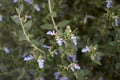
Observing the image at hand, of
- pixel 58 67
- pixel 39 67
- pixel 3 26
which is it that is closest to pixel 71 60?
pixel 58 67

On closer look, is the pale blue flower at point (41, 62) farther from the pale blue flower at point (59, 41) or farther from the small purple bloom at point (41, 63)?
the pale blue flower at point (59, 41)

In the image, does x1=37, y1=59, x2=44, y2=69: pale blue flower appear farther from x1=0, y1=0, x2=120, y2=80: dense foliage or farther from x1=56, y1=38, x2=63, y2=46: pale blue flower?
x1=56, y1=38, x2=63, y2=46: pale blue flower

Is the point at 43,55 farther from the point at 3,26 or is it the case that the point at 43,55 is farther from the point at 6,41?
the point at 6,41

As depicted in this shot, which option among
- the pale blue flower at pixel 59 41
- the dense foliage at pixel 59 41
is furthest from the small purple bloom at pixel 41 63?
the pale blue flower at pixel 59 41

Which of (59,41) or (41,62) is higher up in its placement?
(59,41)

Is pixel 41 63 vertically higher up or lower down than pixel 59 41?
lower down

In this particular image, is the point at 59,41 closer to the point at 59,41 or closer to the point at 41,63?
the point at 59,41

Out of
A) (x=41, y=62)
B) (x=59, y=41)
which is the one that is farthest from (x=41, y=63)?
(x=59, y=41)

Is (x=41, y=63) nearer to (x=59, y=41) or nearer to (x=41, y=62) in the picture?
(x=41, y=62)
